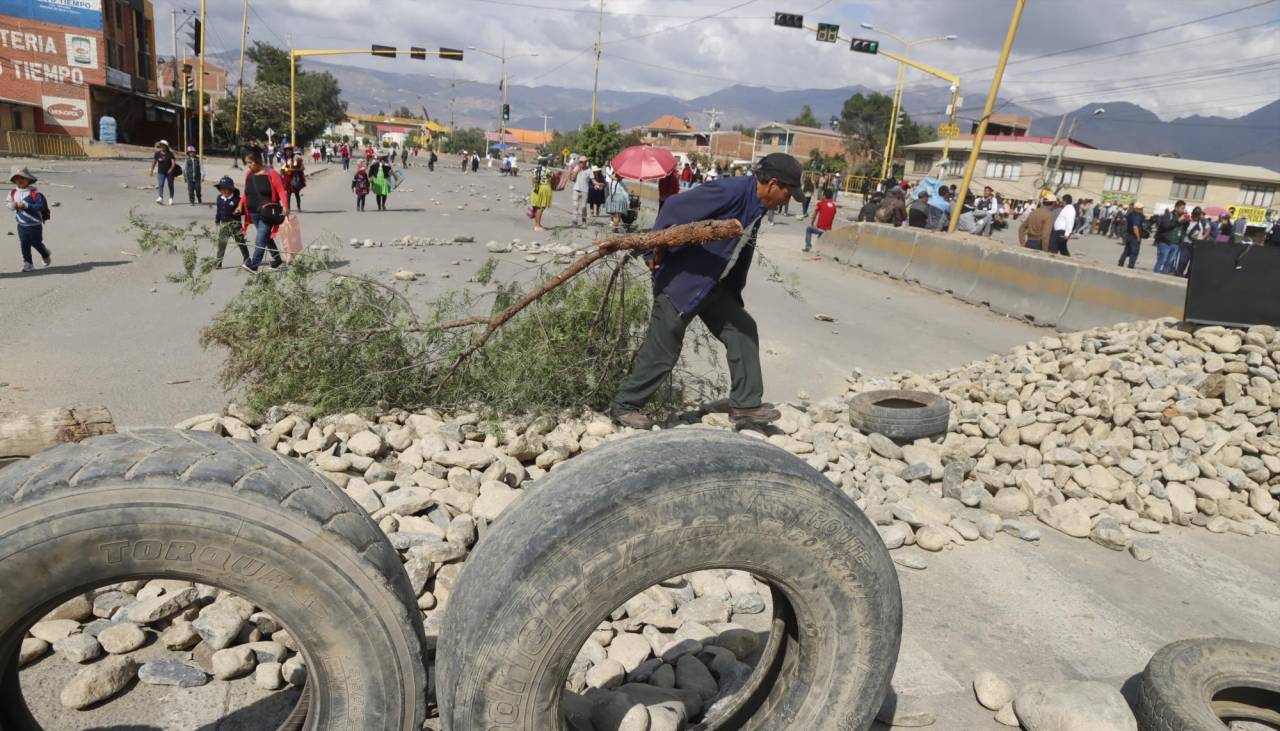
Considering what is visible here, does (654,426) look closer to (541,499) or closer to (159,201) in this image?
(541,499)

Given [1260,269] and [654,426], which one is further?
[1260,269]

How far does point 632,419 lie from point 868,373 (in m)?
4.27

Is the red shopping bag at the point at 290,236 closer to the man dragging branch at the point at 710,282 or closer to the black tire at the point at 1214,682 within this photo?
the man dragging branch at the point at 710,282

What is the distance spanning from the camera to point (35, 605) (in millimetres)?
1941

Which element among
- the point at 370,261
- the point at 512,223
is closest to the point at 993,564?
the point at 370,261

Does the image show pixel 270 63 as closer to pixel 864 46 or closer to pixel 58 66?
pixel 58 66

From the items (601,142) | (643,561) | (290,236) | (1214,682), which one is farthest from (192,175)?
(601,142)

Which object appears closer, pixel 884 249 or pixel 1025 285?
pixel 1025 285

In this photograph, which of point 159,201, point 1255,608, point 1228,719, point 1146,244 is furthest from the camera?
point 1146,244

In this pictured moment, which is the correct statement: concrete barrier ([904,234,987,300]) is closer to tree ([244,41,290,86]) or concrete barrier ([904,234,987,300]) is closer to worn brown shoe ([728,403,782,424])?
worn brown shoe ([728,403,782,424])

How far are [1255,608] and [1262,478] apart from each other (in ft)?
5.45

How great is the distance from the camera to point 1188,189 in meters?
57.0

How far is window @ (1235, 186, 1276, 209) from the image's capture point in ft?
186

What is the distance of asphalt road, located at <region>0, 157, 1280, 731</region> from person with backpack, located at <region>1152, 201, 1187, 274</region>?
264 inches
